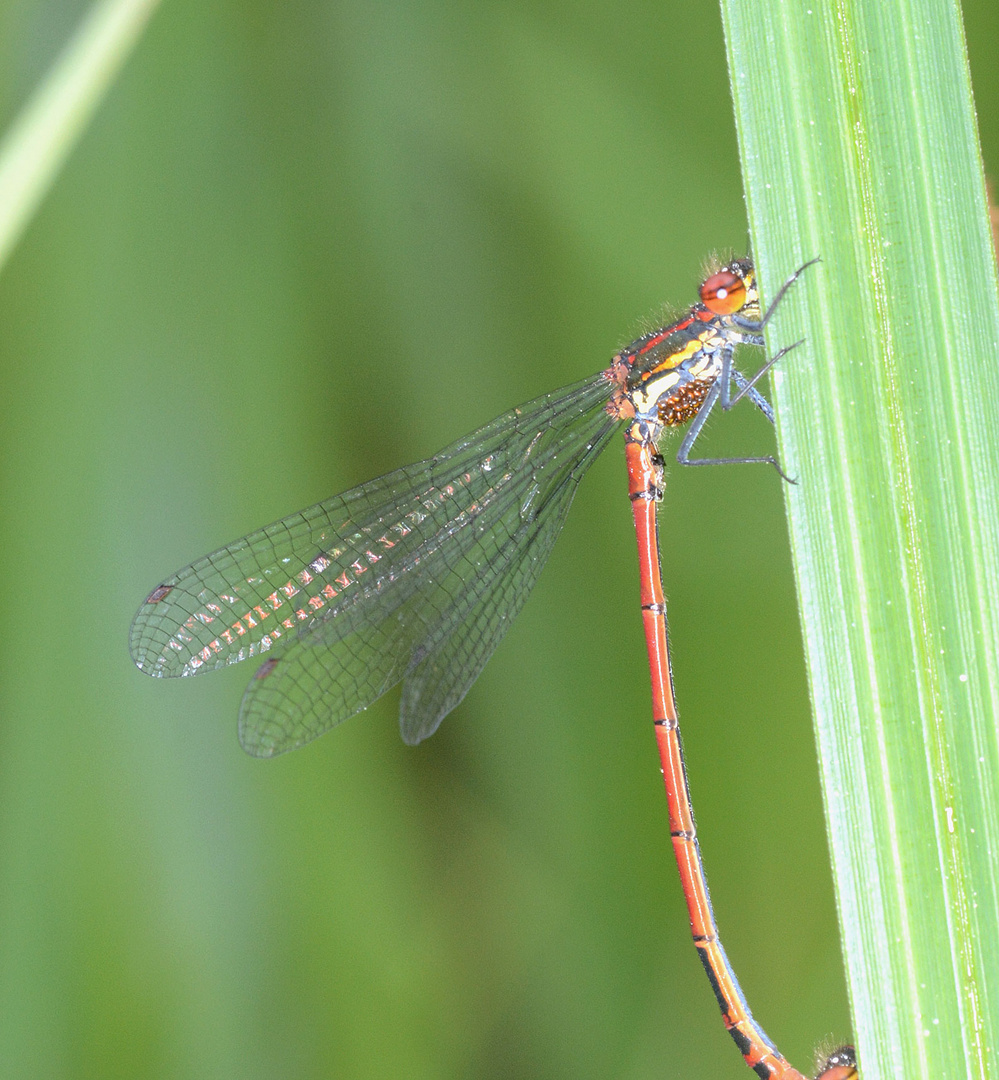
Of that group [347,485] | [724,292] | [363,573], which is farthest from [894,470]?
[347,485]

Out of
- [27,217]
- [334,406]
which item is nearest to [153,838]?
[334,406]

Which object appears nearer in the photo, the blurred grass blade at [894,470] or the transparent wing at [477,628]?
the blurred grass blade at [894,470]

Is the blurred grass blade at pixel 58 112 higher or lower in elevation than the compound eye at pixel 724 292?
higher

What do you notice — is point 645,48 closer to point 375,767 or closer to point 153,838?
point 375,767

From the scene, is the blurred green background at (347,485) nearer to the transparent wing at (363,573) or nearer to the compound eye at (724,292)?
the transparent wing at (363,573)

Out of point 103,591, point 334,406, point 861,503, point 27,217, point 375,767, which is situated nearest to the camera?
point 861,503

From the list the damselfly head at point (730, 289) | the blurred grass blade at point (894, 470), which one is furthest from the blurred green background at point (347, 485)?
the blurred grass blade at point (894, 470)

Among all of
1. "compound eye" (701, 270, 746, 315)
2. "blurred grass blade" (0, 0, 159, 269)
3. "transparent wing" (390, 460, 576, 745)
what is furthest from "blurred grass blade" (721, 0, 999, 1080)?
"blurred grass blade" (0, 0, 159, 269)

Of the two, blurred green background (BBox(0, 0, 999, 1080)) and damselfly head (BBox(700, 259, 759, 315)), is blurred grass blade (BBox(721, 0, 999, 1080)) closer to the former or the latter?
damselfly head (BBox(700, 259, 759, 315))
